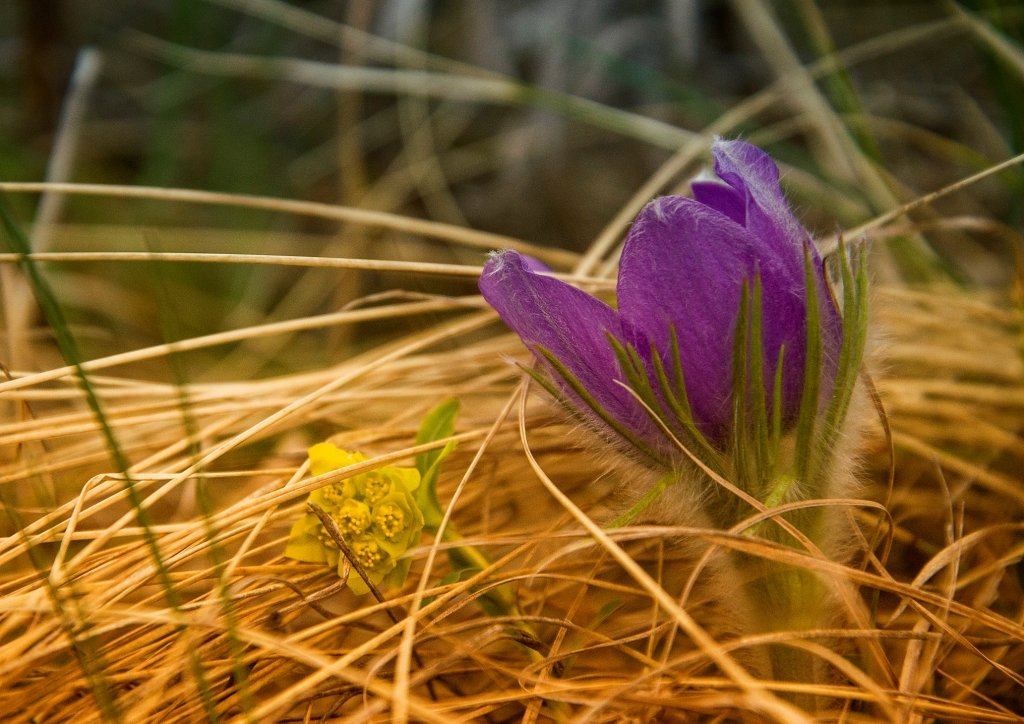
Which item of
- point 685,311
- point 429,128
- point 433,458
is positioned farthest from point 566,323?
point 429,128

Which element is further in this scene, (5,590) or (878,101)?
(878,101)

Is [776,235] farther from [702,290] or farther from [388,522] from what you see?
[388,522]

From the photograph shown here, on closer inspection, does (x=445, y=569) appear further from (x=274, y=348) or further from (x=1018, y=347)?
(x=274, y=348)

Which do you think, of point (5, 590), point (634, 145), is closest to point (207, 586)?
point (5, 590)

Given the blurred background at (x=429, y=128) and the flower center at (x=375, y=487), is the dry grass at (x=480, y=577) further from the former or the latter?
the blurred background at (x=429, y=128)

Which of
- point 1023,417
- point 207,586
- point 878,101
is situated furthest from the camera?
point 878,101

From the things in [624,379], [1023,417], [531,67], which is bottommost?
[1023,417]
